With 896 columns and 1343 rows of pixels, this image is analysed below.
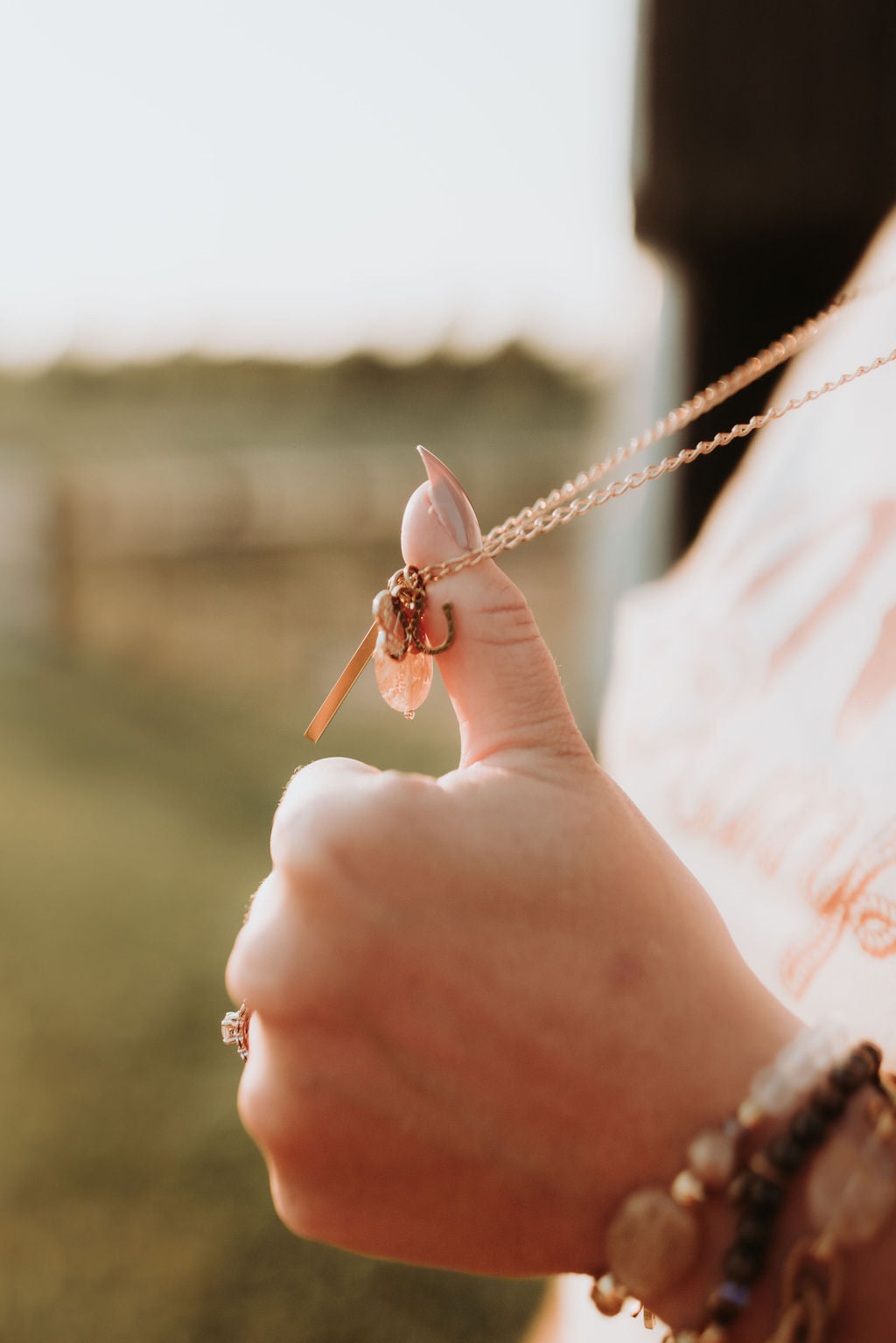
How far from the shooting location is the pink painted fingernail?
1.69ft

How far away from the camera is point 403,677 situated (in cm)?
55

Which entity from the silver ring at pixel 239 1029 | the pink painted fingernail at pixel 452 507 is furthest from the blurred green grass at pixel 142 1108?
the pink painted fingernail at pixel 452 507

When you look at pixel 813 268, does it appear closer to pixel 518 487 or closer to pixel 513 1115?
pixel 513 1115

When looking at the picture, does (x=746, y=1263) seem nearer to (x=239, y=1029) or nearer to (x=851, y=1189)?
(x=851, y=1189)

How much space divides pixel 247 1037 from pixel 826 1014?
1.03ft

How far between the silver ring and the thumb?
18 centimetres

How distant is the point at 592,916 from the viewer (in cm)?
44

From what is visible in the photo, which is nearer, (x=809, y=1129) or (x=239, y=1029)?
(x=809, y=1129)

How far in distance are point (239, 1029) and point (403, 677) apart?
210 millimetres

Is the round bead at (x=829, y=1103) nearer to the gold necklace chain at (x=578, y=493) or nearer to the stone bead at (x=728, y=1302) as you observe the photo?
the stone bead at (x=728, y=1302)

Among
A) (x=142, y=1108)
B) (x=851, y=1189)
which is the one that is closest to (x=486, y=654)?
(x=851, y=1189)

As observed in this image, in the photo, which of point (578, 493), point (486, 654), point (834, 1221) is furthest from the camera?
point (578, 493)

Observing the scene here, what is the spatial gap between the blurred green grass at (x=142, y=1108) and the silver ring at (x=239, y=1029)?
1329 mm

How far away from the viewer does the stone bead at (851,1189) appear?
1.26 feet
